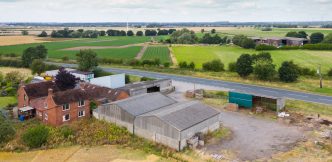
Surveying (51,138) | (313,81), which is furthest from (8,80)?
(313,81)

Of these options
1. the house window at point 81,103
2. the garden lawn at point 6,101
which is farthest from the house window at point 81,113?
the garden lawn at point 6,101

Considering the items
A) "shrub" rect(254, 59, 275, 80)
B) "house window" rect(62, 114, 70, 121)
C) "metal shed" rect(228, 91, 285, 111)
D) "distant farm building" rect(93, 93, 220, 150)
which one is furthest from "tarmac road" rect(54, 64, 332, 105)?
"house window" rect(62, 114, 70, 121)

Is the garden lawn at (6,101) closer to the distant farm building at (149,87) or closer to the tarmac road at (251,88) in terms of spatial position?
the distant farm building at (149,87)

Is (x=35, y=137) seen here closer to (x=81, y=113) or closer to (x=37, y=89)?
(x=81, y=113)

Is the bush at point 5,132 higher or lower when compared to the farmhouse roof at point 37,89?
lower

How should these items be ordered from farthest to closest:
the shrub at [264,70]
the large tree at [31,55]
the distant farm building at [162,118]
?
the large tree at [31,55] < the shrub at [264,70] < the distant farm building at [162,118]

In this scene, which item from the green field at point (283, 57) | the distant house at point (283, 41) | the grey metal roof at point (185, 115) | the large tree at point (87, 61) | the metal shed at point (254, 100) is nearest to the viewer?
the grey metal roof at point (185, 115)
